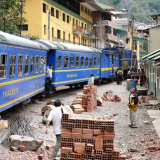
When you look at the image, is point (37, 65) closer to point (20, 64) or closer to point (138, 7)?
point (20, 64)

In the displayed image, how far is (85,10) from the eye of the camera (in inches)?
2477

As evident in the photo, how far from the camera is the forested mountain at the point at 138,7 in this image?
395 ft

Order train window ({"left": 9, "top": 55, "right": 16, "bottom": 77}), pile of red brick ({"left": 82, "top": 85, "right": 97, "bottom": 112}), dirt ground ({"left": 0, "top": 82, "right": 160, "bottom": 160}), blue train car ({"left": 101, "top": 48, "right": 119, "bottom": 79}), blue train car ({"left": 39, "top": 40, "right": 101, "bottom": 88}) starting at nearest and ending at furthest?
dirt ground ({"left": 0, "top": 82, "right": 160, "bottom": 160}) → train window ({"left": 9, "top": 55, "right": 16, "bottom": 77}) → pile of red brick ({"left": 82, "top": 85, "right": 97, "bottom": 112}) → blue train car ({"left": 39, "top": 40, "right": 101, "bottom": 88}) → blue train car ({"left": 101, "top": 48, "right": 119, "bottom": 79})

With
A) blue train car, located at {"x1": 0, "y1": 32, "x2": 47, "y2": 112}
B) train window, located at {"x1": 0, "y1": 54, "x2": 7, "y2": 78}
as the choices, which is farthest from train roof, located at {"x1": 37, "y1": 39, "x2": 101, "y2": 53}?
train window, located at {"x1": 0, "y1": 54, "x2": 7, "y2": 78}

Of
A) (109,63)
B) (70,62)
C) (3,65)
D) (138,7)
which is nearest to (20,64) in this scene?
(3,65)

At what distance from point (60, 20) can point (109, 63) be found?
482 inches

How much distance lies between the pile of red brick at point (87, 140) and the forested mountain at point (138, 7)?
111107 millimetres

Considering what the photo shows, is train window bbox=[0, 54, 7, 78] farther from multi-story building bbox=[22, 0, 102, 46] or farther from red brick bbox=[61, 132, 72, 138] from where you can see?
multi-story building bbox=[22, 0, 102, 46]

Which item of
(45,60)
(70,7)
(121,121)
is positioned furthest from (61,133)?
(70,7)

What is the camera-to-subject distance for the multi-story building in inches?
1720

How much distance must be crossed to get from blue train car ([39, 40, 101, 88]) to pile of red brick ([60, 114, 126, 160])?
1485 cm

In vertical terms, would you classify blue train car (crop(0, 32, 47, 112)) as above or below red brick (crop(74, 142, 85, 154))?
above

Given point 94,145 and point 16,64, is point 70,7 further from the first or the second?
point 94,145

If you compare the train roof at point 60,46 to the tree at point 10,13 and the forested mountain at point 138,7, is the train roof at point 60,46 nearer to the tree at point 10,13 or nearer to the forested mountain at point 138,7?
the tree at point 10,13
